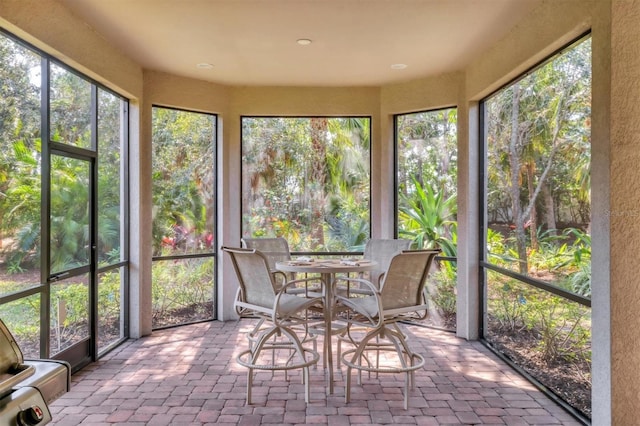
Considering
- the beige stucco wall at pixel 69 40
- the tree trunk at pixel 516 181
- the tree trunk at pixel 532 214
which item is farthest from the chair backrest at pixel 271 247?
the tree trunk at pixel 532 214

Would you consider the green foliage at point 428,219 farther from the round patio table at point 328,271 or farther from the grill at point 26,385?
the grill at point 26,385

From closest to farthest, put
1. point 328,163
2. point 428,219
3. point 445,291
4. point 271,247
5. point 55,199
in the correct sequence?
point 55,199 → point 271,247 → point 445,291 → point 428,219 → point 328,163

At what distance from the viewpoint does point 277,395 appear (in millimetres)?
3287

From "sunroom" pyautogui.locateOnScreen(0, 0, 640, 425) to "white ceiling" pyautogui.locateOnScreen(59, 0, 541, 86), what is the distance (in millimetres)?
25

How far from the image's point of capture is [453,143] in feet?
16.5

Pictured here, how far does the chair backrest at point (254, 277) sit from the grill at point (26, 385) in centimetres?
174

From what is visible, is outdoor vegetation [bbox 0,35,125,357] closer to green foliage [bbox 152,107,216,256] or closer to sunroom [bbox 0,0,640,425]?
sunroom [bbox 0,0,640,425]

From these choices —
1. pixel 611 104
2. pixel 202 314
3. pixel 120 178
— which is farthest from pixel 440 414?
pixel 120 178

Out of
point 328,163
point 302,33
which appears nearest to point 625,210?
point 302,33

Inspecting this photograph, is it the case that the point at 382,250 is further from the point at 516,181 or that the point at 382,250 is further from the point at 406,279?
the point at 516,181

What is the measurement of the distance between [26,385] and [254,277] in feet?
6.66

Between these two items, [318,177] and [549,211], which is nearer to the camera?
[549,211]

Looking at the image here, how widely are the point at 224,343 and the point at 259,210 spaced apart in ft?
5.76

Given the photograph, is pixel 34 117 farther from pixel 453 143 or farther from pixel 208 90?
pixel 453 143
